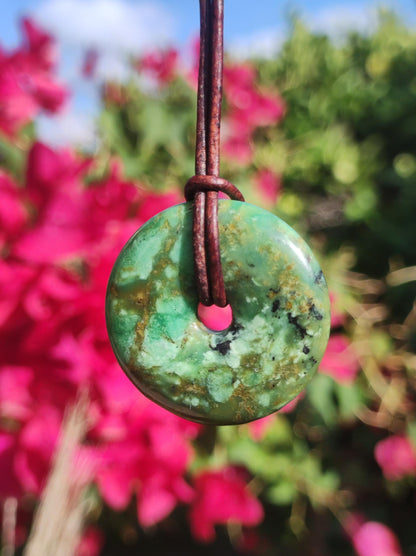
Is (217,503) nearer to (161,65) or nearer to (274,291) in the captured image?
(274,291)

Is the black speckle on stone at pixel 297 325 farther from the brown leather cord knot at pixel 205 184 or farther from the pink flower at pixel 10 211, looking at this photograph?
the pink flower at pixel 10 211

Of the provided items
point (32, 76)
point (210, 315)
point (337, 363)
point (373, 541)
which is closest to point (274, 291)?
point (210, 315)

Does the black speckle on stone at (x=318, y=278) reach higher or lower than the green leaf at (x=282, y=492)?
higher

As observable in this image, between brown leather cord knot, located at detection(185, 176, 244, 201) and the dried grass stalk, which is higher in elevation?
brown leather cord knot, located at detection(185, 176, 244, 201)

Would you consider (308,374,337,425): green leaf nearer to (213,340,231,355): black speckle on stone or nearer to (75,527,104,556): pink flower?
(75,527,104,556): pink flower

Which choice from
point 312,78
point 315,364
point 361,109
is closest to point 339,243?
point 361,109

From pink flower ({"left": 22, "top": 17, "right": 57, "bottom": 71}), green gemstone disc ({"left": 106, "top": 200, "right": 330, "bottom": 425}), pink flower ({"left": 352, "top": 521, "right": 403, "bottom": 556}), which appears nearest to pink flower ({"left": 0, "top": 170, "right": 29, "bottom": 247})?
pink flower ({"left": 22, "top": 17, "right": 57, "bottom": 71})

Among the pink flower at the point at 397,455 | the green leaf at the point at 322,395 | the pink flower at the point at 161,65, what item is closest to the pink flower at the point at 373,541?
the pink flower at the point at 397,455
